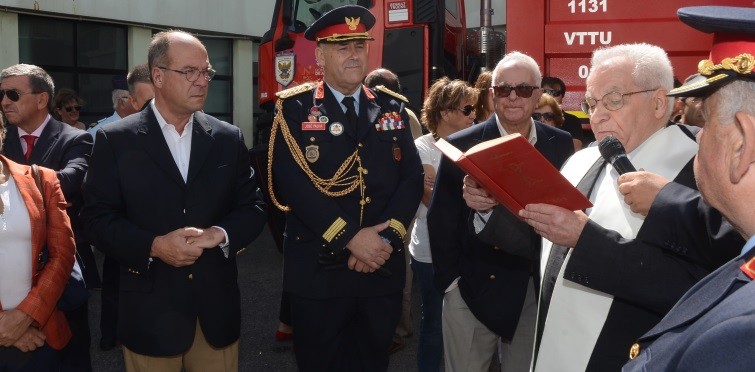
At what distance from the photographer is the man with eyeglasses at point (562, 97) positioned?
5.05 meters

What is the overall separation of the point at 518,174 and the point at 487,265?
3.81 feet

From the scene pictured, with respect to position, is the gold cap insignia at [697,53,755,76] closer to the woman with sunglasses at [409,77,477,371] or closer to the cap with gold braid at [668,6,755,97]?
the cap with gold braid at [668,6,755,97]

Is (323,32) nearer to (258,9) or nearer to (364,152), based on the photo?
(364,152)

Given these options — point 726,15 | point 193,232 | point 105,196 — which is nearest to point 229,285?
point 193,232

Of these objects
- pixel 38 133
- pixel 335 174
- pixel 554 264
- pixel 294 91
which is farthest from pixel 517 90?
pixel 38 133

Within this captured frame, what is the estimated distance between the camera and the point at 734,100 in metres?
1.28

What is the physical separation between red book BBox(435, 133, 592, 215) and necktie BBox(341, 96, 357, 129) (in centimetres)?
124

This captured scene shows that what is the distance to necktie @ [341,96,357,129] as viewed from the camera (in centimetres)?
342

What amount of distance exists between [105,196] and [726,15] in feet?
7.83

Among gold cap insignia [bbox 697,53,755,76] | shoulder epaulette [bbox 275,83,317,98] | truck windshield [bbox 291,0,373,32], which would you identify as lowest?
shoulder epaulette [bbox 275,83,317,98]

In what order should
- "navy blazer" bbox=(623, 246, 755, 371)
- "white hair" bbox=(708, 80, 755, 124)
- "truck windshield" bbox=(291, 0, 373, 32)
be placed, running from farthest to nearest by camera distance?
"truck windshield" bbox=(291, 0, 373, 32), "white hair" bbox=(708, 80, 755, 124), "navy blazer" bbox=(623, 246, 755, 371)

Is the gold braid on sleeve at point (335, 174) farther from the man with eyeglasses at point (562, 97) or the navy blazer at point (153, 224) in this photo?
the man with eyeglasses at point (562, 97)

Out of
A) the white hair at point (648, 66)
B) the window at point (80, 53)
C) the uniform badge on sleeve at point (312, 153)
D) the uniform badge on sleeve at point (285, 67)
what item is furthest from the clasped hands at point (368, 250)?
the window at point (80, 53)

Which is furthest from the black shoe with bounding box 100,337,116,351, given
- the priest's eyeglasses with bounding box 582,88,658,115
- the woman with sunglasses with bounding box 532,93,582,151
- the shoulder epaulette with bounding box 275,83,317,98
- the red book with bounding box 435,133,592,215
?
the priest's eyeglasses with bounding box 582,88,658,115
